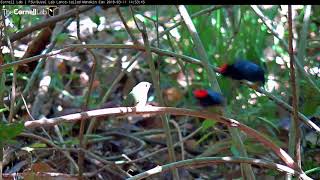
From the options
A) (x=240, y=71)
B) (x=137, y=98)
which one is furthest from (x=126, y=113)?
(x=240, y=71)

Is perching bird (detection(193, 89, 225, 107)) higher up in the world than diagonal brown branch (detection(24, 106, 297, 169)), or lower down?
higher up

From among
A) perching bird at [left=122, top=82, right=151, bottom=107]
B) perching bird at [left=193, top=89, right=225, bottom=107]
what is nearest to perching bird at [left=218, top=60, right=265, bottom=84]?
perching bird at [left=193, top=89, right=225, bottom=107]

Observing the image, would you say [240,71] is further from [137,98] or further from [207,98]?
[137,98]

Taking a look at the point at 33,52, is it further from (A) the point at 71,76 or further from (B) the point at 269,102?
(B) the point at 269,102

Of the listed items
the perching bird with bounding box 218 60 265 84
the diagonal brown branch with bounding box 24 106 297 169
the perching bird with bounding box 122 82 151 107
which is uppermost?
the perching bird with bounding box 218 60 265 84

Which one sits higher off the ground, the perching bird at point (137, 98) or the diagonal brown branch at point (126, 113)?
the perching bird at point (137, 98)

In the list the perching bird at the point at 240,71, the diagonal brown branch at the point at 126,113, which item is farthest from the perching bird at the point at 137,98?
the perching bird at the point at 240,71

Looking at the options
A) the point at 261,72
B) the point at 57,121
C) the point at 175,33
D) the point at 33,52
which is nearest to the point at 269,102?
the point at 175,33

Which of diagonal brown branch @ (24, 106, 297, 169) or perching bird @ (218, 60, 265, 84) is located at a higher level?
perching bird @ (218, 60, 265, 84)

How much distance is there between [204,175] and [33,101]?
73cm

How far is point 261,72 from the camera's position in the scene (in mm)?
1437

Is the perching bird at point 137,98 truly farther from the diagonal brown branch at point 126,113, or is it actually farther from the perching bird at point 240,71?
the perching bird at point 240,71

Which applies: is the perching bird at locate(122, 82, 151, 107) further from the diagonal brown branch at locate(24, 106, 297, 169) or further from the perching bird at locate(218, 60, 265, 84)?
the perching bird at locate(218, 60, 265, 84)

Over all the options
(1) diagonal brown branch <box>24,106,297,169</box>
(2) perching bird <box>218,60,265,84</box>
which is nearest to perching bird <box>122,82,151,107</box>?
(1) diagonal brown branch <box>24,106,297,169</box>
